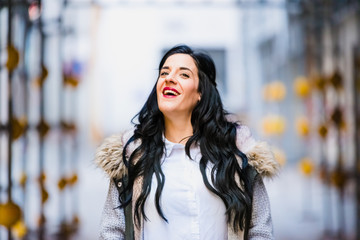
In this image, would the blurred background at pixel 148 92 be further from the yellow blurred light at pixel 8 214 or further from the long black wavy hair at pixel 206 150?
the long black wavy hair at pixel 206 150

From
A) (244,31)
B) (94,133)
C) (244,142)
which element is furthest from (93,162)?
(244,31)

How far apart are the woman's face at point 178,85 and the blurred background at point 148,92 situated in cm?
218

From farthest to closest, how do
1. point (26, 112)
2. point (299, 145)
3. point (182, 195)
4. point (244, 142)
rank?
point (299, 145)
point (26, 112)
point (244, 142)
point (182, 195)

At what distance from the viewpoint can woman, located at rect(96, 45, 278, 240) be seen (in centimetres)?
203

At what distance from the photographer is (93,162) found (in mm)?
2213

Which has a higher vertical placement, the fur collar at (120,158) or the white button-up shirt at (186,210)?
the fur collar at (120,158)

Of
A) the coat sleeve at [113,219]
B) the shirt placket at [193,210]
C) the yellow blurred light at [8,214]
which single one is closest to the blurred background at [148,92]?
the yellow blurred light at [8,214]

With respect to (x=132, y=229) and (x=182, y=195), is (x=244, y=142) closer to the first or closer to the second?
(x=182, y=195)

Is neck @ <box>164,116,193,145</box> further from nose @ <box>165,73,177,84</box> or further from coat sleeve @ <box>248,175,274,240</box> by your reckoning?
coat sleeve @ <box>248,175,274,240</box>

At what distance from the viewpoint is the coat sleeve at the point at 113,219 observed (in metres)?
2.09

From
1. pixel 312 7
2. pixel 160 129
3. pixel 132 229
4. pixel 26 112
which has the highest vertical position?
pixel 312 7

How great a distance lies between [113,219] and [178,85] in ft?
1.84

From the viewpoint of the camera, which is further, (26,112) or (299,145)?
(299,145)

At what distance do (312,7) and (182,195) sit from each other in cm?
552
